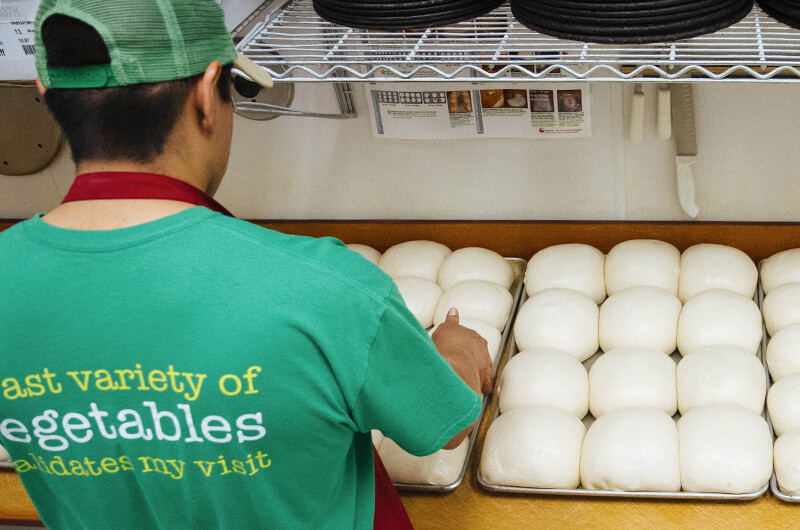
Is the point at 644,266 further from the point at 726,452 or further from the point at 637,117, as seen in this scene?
the point at 726,452

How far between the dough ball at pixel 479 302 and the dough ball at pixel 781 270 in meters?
0.54

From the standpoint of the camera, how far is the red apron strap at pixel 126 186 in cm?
76

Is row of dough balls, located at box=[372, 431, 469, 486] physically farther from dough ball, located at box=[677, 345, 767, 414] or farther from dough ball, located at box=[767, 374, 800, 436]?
dough ball, located at box=[767, 374, 800, 436]

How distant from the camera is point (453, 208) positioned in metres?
1.86

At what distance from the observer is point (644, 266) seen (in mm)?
1630

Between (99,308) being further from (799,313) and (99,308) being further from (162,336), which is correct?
(799,313)

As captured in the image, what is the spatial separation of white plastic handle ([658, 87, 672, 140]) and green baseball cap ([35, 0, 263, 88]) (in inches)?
40.7

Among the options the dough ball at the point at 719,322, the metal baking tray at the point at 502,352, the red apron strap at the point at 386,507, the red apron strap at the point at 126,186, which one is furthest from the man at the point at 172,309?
the dough ball at the point at 719,322

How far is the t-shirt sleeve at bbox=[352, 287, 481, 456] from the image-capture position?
81 cm

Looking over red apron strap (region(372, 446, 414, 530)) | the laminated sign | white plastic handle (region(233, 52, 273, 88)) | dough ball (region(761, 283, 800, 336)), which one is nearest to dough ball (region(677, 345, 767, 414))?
dough ball (region(761, 283, 800, 336))

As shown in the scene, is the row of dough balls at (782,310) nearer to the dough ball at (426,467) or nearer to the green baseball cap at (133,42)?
the dough ball at (426,467)

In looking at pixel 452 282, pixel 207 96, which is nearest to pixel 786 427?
pixel 452 282

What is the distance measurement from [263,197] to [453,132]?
54 centimetres

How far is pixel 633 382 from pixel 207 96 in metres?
0.95
